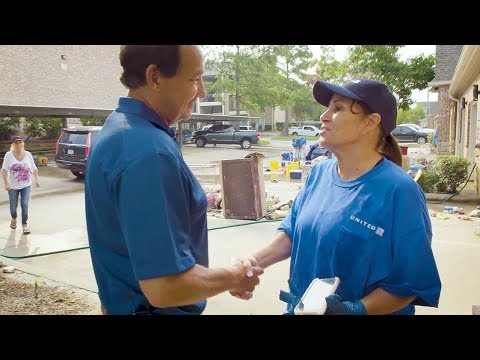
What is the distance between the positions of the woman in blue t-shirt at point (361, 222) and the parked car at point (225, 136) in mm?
26116

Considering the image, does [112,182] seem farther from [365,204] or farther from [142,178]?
[365,204]

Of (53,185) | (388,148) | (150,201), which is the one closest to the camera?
(150,201)

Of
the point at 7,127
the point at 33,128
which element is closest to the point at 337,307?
the point at 7,127

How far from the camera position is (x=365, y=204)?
165cm

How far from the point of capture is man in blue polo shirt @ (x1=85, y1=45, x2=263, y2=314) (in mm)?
1140

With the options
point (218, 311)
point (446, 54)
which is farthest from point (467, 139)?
point (218, 311)

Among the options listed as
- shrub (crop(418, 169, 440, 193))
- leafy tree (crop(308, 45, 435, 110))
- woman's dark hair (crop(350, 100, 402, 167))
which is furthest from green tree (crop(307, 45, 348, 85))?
woman's dark hair (crop(350, 100, 402, 167))

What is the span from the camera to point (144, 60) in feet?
4.26

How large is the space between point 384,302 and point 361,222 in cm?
30

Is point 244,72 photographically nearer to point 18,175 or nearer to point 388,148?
point 18,175

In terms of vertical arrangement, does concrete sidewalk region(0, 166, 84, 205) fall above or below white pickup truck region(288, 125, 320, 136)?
below

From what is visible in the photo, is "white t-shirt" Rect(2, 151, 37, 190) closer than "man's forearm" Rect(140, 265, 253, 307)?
No

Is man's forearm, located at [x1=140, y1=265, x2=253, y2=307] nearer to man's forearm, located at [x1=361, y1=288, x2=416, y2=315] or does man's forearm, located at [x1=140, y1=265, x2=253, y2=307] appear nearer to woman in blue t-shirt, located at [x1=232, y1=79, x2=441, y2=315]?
woman in blue t-shirt, located at [x1=232, y1=79, x2=441, y2=315]
